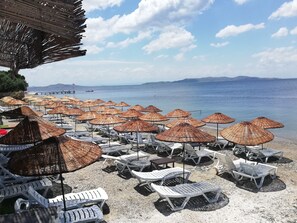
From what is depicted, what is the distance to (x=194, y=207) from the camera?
7.10 m

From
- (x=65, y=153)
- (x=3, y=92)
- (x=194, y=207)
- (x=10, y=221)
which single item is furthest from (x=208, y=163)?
(x=3, y=92)

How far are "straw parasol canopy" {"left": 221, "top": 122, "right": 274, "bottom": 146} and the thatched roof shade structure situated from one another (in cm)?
549

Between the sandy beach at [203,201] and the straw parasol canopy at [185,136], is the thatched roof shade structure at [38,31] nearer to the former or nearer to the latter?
the straw parasol canopy at [185,136]

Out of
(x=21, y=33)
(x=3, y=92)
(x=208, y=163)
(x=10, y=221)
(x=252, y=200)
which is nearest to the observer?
(x=10, y=221)

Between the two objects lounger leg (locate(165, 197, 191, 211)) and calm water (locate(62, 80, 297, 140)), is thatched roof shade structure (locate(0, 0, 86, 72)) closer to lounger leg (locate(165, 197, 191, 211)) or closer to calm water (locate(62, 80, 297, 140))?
lounger leg (locate(165, 197, 191, 211))

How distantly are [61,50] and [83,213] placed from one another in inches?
135

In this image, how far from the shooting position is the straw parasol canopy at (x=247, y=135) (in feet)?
28.6

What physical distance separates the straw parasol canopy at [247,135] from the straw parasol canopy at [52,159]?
500cm

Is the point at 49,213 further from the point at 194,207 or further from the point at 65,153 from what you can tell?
the point at 194,207

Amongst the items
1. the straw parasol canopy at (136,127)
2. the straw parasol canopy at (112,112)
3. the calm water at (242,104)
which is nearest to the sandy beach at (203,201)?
the straw parasol canopy at (136,127)

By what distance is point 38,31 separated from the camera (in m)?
5.98

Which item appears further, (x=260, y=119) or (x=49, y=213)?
(x=260, y=119)

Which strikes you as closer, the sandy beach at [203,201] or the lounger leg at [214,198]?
the sandy beach at [203,201]

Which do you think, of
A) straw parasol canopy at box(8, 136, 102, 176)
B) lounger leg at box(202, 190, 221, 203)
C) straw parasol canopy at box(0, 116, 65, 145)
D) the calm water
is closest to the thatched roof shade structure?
straw parasol canopy at box(0, 116, 65, 145)
